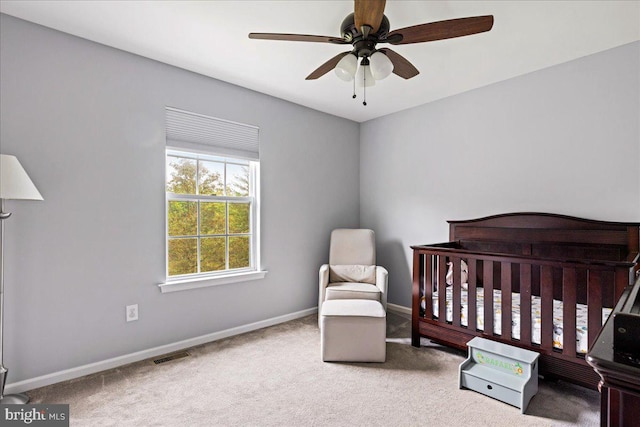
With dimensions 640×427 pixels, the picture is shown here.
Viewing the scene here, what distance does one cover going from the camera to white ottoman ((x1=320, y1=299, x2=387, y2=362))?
2.45m

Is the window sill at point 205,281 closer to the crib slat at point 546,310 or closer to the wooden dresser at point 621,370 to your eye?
the crib slat at point 546,310

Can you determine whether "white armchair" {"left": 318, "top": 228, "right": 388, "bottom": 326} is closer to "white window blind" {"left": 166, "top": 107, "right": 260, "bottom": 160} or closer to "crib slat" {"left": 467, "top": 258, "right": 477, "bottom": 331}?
"crib slat" {"left": 467, "top": 258, "right": 477, "bottom": 331}

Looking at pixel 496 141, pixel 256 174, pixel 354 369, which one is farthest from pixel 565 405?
pixel 256 174

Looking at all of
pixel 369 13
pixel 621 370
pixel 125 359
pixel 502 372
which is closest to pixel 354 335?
pixel 502 372

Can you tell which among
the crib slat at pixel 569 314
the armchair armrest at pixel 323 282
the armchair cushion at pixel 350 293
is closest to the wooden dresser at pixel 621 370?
the crib slat at pixel 569 314

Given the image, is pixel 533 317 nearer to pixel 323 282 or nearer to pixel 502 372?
pixel 502 372

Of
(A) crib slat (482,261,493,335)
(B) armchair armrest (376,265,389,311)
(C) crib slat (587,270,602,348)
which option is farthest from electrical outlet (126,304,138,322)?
(C) crib slat (587,270,602,348)

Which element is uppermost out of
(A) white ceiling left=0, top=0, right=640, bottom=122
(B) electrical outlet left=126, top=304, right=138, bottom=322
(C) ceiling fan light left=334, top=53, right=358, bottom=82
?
(A) white ceiling left=0, top=0, right=640, bottom=122

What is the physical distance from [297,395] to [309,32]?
2.35 meters

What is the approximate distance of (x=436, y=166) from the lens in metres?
3.49

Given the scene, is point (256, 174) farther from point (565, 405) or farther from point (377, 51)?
point (565, 405)

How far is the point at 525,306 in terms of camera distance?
218 cm

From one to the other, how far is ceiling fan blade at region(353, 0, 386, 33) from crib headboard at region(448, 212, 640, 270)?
6.59ft

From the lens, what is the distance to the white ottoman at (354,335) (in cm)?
245
